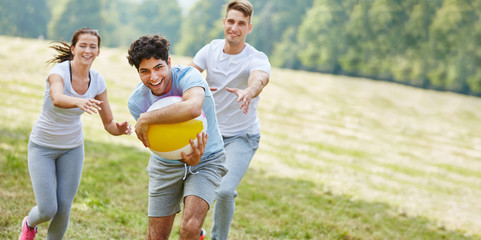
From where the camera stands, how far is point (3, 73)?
22094mm

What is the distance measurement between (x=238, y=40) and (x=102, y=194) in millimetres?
3981

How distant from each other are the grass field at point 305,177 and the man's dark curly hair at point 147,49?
3.16m

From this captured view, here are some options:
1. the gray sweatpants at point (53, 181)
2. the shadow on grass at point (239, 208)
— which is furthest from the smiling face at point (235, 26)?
the shadow on grass at point (239, 208)

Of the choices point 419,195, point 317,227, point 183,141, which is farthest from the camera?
point 419,195

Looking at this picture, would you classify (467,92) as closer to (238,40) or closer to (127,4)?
(238,40)

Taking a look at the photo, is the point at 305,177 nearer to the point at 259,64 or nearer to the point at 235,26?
the point at 259,64

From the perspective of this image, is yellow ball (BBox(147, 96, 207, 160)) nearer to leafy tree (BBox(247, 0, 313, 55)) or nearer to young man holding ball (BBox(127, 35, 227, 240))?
young man holding ball (BBox(127, 35, 227, 240))

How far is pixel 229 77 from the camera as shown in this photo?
17.7ft

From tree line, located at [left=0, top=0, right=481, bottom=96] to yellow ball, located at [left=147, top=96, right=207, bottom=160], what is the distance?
3963cm

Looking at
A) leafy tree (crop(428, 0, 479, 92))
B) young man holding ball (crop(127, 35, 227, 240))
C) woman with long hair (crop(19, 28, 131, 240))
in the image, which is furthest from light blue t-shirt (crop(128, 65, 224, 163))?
leafy tree (crop(428, 0, 479, 92))

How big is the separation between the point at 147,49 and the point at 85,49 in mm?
1199

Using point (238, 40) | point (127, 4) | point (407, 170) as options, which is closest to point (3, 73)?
point (407, 170)

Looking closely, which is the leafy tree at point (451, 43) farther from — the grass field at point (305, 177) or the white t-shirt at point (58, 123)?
the white t-shirt at point (58, 123)

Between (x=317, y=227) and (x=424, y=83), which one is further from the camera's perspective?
(x=424, y=83)
